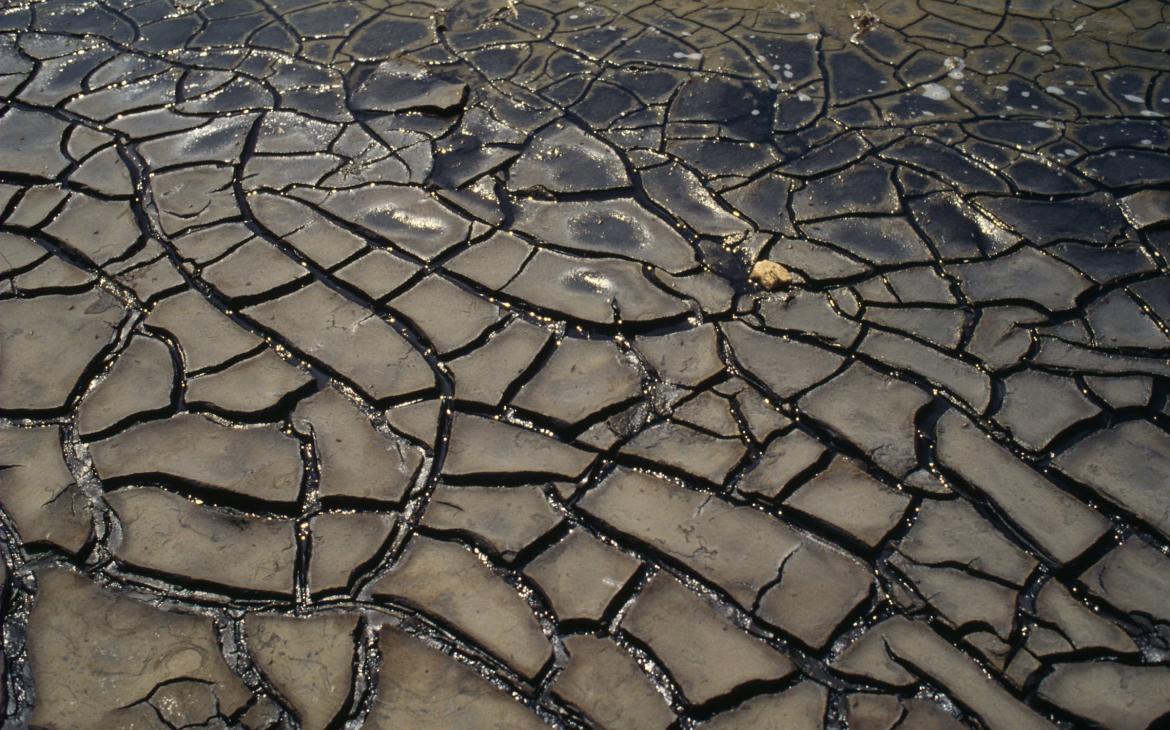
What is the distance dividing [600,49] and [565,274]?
6.43 ft

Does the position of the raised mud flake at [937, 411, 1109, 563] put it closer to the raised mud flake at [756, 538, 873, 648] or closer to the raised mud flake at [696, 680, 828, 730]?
the raised mud flake at [756, 538, 873, 648]

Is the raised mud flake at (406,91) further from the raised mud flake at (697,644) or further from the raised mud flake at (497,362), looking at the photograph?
the raised mud flake at (697,644)

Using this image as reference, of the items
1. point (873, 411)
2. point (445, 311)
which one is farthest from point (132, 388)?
point (873, 411)

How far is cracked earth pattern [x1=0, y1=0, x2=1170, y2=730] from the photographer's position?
2.55 m

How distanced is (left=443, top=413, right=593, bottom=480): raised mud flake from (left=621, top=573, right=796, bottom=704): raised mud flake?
1.67 feet

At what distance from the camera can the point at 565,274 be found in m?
3.73

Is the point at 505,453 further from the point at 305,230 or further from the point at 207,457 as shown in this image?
the point at 305,230

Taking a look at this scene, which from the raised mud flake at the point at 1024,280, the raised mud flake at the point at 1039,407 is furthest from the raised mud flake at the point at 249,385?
the raised mud flake at the point at 1024,280

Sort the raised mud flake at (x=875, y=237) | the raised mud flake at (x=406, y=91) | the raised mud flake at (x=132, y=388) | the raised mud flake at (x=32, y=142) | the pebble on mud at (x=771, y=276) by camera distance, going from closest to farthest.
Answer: the raised mud flake at (x=132, y=388)
the pebble on mud at (x=771, y=276)
the raised mud flake at (x=875, y=237)
the raised mud flake at (x=32, y=142)
the raised mud flake at (x=406, y=91)

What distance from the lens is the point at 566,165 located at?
4297mm

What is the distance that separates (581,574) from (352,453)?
0.86 meters

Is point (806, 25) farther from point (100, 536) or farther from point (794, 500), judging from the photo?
point (100, 536)

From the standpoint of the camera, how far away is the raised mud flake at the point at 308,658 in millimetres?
2455

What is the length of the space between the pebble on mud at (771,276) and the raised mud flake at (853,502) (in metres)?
0.90
